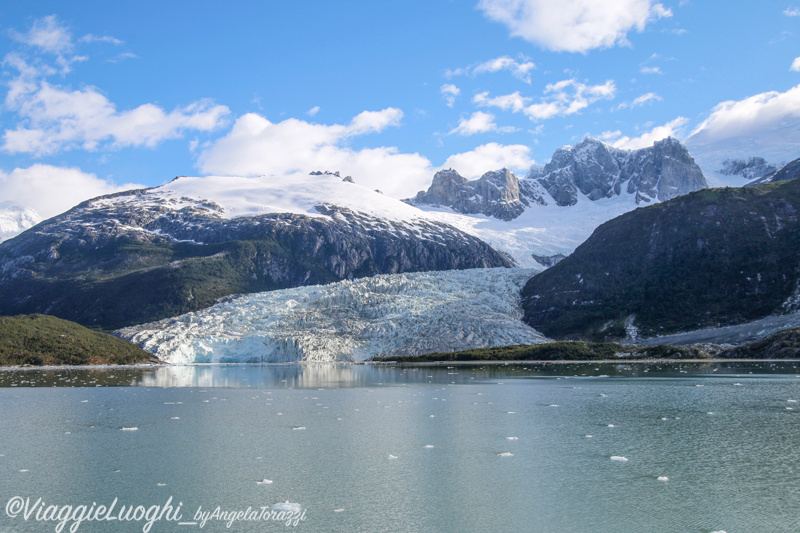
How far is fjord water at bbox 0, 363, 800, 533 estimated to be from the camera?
1159cm

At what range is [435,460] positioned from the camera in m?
16.1

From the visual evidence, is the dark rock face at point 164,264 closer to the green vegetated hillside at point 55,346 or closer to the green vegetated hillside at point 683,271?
the green vegetated hillside at point 55,346

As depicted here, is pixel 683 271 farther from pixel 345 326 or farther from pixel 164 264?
pixel 164 264

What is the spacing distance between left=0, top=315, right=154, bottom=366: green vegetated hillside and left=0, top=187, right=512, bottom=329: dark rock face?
1984 inches

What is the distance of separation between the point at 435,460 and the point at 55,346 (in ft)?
236

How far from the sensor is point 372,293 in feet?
334

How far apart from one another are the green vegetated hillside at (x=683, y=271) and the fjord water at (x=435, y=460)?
59.9m

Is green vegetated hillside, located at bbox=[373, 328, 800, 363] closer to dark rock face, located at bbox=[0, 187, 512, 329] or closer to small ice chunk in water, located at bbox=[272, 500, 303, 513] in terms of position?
small ice chunk in water, located at bbox=[272, 500, 303, 513]

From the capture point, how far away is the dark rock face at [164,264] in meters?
138

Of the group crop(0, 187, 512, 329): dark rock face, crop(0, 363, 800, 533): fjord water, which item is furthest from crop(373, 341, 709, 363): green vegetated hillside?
crop(0, 187, 512, 329): dark rock face

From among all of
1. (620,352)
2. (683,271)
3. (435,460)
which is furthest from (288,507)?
(683,271)

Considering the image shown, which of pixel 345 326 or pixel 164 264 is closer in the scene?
pixel 345 326

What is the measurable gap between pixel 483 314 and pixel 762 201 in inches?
2048

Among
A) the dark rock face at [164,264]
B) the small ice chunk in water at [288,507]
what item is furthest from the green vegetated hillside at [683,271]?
the small ice chunk in water at [288,507]
